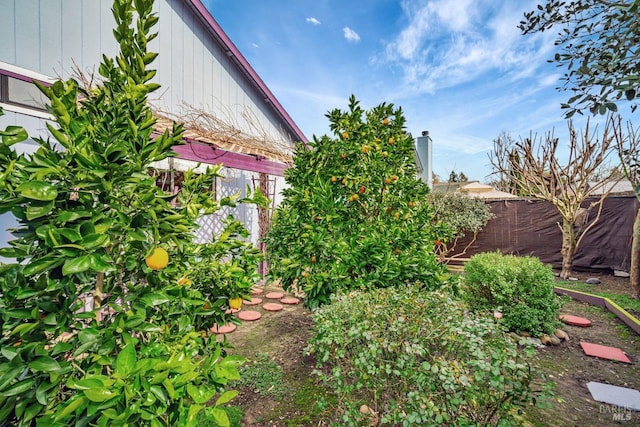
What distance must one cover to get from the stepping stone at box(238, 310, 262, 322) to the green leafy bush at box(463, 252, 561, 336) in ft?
11.5

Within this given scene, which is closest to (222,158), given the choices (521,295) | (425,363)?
(425,363)

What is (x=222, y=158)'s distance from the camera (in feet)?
16.4

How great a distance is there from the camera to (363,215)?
3434 mm

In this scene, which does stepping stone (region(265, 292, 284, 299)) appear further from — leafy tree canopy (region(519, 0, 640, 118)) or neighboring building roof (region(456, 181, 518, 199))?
neighboring building roof (region(456, 181, 518, 199))

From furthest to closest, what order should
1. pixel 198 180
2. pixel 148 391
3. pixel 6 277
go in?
pixel 198 180 < pixel 6 277 < pixel 148 391

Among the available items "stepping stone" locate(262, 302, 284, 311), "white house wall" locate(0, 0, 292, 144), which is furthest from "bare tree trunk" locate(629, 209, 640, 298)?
"white house wall" locate(0, 0, 292, 144)

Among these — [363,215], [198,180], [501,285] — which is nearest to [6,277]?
[198,180]

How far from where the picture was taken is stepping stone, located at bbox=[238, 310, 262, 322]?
4638 millimetres

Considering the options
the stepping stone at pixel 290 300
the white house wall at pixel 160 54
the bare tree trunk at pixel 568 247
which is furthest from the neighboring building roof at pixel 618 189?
the white house wall at pixel 160 54

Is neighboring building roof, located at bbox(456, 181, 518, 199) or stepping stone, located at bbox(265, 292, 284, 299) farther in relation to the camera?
neighboring building roof, located at bbox(456, 181, 518, 199)

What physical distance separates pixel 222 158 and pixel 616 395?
5864mm

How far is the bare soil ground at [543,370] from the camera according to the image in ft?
8.15

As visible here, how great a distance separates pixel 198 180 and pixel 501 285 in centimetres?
437

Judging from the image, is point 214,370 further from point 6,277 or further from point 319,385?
point 319,385
